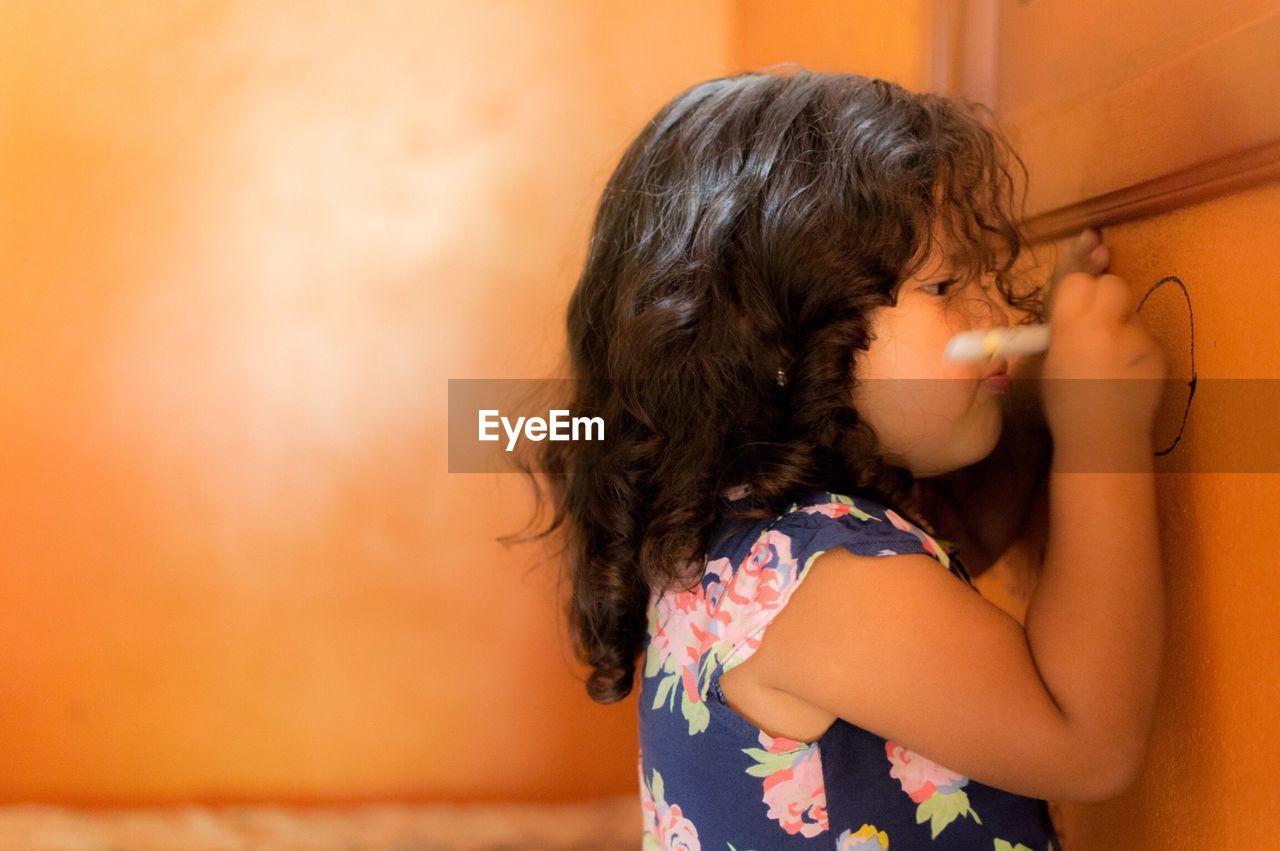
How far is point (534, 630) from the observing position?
1.20 m

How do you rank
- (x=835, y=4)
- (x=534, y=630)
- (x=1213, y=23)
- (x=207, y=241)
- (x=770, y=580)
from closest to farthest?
(x=1213, y=23) < (x=770, y=580) < (x=835, y=4) < (x=207, y=241) < (x=534, y=630)

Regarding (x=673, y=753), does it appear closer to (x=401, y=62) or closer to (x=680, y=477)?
(x=680, y=477)

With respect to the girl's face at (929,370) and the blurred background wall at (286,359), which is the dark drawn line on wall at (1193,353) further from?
the blurred background wall at (286,359)

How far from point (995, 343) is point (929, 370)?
5 centimetres

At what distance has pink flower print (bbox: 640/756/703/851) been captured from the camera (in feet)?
2.19

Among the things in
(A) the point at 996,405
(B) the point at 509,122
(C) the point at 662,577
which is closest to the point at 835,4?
(B) the point at 509,122

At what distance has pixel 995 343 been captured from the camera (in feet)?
2.06

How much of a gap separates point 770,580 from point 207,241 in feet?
2.70

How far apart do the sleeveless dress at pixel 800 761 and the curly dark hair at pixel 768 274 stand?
0.03m

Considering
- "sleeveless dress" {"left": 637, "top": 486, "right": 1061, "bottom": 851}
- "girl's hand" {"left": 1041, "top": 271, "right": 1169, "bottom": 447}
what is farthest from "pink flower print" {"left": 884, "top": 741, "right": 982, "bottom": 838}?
"girl's hand" {"left": 1041, "top": 271, "right": 1169, "bottom": 447}

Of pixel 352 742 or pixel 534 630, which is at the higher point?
pixel 534 630

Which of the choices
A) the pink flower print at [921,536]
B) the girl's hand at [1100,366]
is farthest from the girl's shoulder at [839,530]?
the girl's hand at [1100,366]

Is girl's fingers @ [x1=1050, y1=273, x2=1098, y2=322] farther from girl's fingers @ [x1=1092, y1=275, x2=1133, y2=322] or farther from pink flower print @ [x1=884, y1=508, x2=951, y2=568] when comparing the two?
pink flower print @ [x1=884, y1=508, x2=951, y2=568]

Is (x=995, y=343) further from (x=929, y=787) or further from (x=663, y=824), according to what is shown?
(x=663, y=824)
